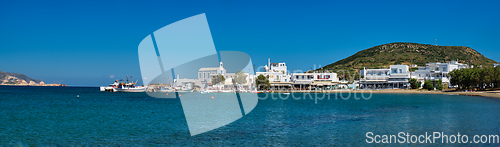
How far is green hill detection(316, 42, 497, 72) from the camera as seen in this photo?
520 feet

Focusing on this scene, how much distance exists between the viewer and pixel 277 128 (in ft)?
77.2

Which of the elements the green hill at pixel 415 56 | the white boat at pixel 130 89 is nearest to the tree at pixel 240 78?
the white boat at pixel 130 89

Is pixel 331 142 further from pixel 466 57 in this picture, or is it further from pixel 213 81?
pixel 466 57

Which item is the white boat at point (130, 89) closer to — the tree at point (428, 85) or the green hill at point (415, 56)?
the tree at point (428, 85)

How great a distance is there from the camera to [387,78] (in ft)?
314

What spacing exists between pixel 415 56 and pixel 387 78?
86415mm

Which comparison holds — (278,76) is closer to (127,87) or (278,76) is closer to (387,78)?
(387,78)

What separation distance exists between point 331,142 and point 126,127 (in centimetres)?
1481

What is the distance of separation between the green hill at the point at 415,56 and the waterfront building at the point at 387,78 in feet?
179

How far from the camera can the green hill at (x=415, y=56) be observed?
158500mm

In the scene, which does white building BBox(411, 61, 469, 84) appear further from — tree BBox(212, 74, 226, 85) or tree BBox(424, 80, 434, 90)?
tree BBox(212, 74, 226, 85)

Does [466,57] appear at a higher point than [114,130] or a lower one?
higher

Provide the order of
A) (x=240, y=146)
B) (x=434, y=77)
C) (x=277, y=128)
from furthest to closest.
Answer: (x=434, y=77) < (x=277, y=128) < (x=240, y=146)

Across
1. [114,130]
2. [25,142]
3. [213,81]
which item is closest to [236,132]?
[114,130]
